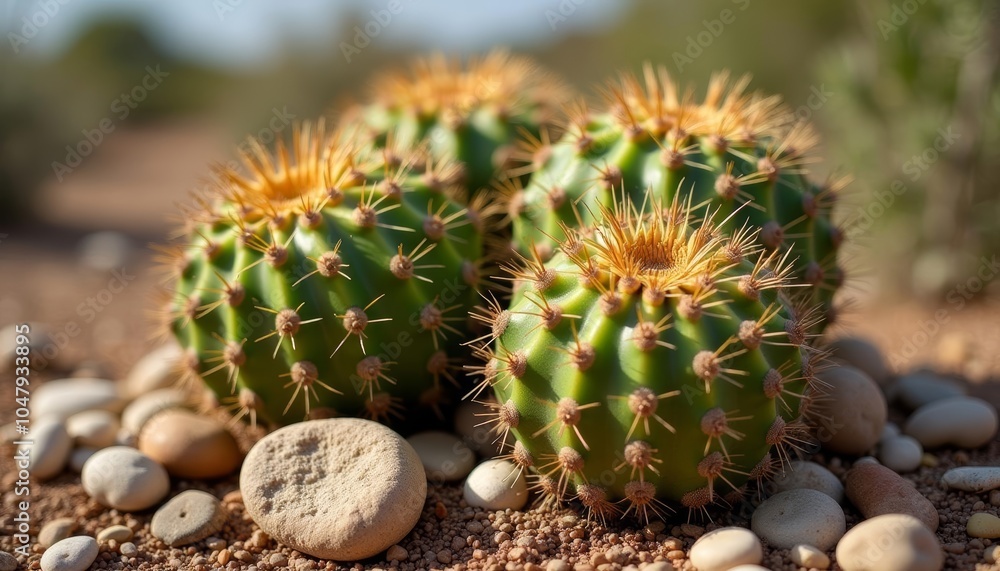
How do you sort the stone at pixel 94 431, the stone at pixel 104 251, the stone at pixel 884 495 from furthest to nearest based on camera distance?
the stone at pixel 104 251, the stone at pixel 94 431, the stone at pixel 884 495

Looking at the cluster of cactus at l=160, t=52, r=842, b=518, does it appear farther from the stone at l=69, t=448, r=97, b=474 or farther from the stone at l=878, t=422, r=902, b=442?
the stone at l=69, t=448, r=97, b=474

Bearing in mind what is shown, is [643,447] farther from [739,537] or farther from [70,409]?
[70,409]

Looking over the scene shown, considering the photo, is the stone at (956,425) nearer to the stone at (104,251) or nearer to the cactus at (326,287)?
the cactus at (326,287)

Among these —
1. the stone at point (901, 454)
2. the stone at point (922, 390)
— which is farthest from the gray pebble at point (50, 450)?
the stone at point (922, 390)

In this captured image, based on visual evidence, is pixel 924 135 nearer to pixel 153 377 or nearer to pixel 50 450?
pixel 153 377

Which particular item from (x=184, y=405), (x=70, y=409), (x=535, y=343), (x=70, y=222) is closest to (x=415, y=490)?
(x=535, y=343)

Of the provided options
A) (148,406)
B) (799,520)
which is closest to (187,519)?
(148,406)
